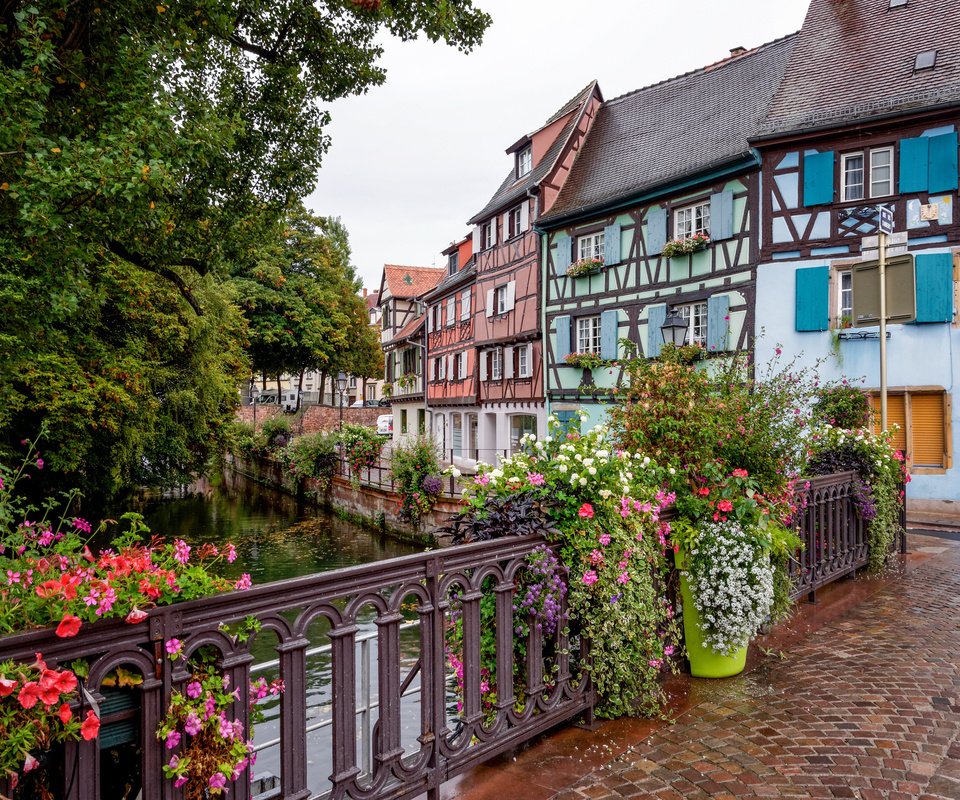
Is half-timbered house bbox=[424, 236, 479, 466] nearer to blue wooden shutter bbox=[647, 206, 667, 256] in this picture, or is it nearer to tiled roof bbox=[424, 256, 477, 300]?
tiled roof bbox=[424, 256, 477, 300]

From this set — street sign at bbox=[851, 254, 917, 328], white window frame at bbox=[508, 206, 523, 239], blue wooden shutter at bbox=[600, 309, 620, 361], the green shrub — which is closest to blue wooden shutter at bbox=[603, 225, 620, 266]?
blue wooden shutter at bbox=[600, 309, 620, 361]

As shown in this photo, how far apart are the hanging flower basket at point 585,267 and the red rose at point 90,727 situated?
19569 mm

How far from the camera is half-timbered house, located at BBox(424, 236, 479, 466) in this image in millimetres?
27734

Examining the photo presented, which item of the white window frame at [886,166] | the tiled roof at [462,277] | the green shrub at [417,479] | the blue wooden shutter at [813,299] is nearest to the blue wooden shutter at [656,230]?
the blue wooden shutter at [813,299]

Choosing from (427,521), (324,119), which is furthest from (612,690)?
(427,521)

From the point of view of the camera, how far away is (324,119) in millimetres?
9055

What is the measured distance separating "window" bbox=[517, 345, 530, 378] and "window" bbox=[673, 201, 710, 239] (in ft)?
22.6

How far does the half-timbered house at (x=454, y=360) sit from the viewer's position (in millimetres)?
27734

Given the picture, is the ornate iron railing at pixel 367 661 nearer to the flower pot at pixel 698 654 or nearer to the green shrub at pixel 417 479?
the flower pot at pixel 698 654

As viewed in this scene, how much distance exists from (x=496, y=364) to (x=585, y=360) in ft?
20.0

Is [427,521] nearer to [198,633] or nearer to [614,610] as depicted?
[614,610]

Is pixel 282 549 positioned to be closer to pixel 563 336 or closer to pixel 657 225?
pixel 563 336

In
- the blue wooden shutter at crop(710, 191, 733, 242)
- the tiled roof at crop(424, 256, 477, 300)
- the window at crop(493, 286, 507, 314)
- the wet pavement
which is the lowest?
the wet pavement

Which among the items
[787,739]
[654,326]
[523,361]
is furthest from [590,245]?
[787,739]
